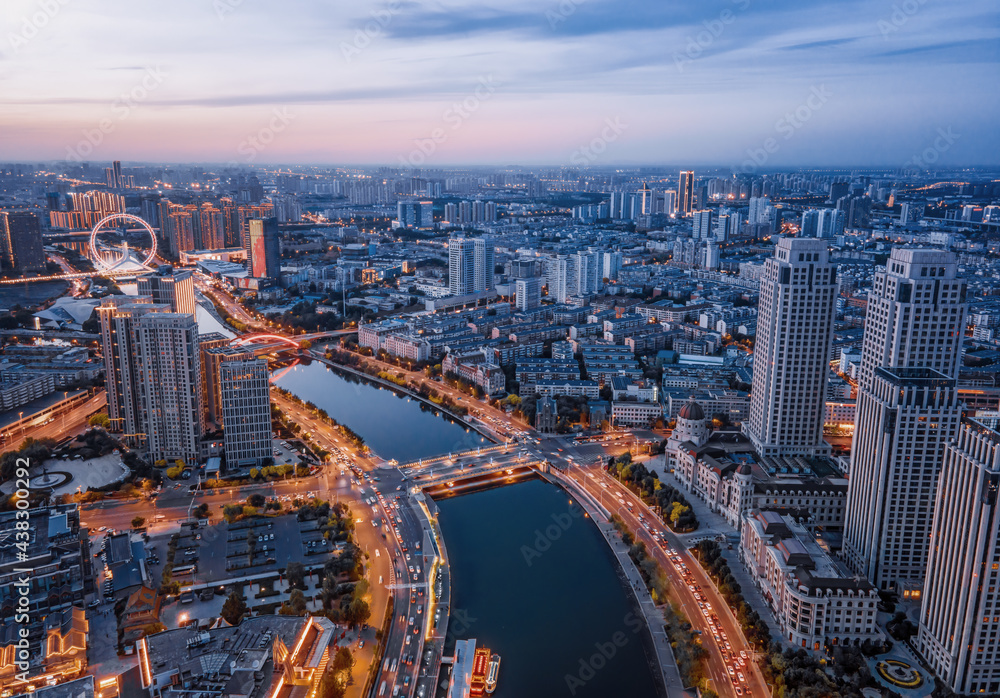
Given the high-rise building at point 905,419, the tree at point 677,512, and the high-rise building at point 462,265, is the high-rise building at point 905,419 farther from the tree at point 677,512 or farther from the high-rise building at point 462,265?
the high-rise building at point 462,265

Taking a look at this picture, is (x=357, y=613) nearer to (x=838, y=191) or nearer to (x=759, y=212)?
(x=759, y=212)

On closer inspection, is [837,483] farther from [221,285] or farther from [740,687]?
[221,285]

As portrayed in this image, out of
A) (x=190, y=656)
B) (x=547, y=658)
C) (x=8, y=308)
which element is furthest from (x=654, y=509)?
(x=8, y=308)

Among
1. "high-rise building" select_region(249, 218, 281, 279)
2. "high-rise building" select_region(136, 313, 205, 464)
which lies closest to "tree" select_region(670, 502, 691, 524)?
"high-rise building" select_region(136, 313, 205, 464)

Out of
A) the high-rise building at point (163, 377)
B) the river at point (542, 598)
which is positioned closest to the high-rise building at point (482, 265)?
the high-rise building at point (163, 377)

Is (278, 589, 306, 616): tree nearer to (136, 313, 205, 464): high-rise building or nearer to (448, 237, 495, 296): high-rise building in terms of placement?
(136, 313, 205, 464): high-rise building
